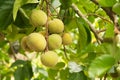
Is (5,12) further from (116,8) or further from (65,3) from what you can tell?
(116,8)

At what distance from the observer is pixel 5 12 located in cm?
116

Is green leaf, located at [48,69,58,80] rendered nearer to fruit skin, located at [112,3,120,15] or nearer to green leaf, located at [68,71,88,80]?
green leaf, located at [68,71,88,80]

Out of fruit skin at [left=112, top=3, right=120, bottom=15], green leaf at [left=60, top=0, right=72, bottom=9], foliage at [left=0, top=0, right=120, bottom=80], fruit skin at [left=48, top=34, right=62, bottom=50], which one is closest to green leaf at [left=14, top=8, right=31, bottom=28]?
foliage at [left=0, top=0, right=120, bottom=80]

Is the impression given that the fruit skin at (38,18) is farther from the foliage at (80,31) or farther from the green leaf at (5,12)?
the green leaf at (5,12)

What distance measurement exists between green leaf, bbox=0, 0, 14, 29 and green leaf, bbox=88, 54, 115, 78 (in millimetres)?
415

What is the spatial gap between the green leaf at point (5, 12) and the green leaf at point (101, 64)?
16.4 inches

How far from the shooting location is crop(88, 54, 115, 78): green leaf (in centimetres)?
85

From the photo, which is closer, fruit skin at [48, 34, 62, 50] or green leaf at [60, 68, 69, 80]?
fruit skin at [48, 34, 62, 50]

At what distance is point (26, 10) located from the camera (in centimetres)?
115

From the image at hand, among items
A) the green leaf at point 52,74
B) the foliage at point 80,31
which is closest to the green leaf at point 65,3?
the foliage at point 80,31

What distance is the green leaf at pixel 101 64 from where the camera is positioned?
33.4 inches

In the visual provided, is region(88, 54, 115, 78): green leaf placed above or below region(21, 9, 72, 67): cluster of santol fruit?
below

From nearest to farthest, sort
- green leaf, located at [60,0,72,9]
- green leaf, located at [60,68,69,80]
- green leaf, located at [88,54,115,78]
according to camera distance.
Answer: green leaf, located at [88,54,115,78]
green leaf, located at [60,0,72,9]
green leaf, located at [60,68,69,80]

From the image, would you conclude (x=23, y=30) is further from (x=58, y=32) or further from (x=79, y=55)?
(x=58, y=32)
